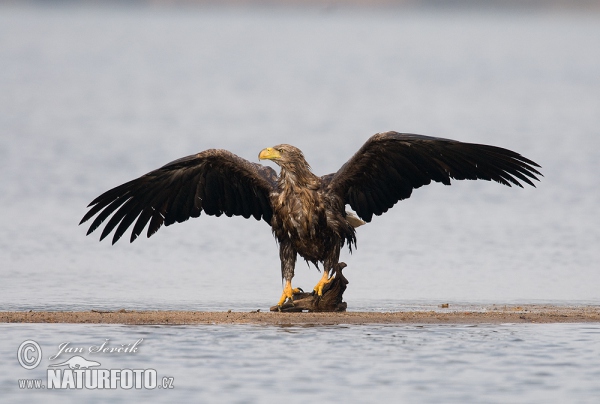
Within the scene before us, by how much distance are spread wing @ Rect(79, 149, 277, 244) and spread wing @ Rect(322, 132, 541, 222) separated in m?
0.79

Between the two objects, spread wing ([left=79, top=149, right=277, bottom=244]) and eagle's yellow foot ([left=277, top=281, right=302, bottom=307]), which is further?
spread wing ([left=79, top=149, right=277, bottom=244])

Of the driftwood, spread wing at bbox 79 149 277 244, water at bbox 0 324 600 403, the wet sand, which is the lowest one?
water at bbox 0 324 600 403

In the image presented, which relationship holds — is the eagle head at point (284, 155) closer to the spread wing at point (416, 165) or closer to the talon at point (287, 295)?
the spread wing at point (416, 165)

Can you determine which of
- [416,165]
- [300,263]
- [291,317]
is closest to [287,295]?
[291,317]

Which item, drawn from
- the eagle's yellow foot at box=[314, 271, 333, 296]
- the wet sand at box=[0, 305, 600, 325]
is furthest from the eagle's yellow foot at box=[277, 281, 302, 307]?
the wet sand at box=[0, 305, 600, 325]

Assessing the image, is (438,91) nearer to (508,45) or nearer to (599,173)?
(599,173)

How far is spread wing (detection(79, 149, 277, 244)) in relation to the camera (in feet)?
→ 46.7

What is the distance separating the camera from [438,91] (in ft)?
204

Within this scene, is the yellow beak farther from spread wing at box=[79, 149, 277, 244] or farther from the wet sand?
the wet sand

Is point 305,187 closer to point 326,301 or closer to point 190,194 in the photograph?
point 326,301

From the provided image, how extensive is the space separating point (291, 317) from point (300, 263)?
466 cm

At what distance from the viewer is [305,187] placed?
13.7m

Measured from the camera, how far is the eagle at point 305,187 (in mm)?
13648

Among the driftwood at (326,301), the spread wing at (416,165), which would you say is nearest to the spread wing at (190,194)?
the spread wing at (416,165)
